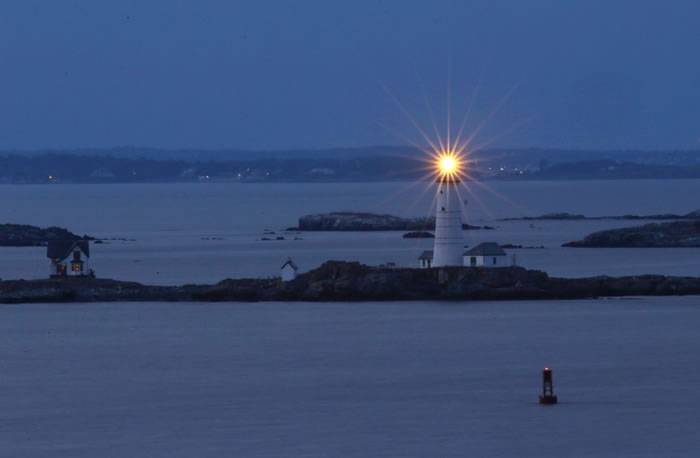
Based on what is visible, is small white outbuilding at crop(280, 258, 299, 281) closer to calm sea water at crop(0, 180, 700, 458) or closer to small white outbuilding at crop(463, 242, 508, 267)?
calm sea water at crop(0, 180, 700, 458)

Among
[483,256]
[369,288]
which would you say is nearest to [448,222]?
[483,256]

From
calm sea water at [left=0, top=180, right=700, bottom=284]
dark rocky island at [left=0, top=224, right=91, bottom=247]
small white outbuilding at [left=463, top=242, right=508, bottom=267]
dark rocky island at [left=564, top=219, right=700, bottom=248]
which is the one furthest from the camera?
dark rocky island at [left=0, top=224, right=91, bottom=247]

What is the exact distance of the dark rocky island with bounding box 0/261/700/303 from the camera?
39.7 metres

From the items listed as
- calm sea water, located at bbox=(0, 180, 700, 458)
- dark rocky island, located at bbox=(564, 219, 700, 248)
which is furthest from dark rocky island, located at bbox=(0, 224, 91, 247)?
dark rocky island, located at bbox=(564, 219, 700, 248)

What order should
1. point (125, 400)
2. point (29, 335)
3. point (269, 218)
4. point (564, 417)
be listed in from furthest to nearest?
point (269, 218)
point (29, 335)
point (125, 400)
point (564, 417)

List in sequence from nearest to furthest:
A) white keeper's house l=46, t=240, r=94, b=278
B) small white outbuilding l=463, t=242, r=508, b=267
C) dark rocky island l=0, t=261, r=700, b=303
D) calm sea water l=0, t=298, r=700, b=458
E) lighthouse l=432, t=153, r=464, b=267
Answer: calm sea water l=0, t=298, r=700, b=458 → lighthouse l=432, t=153, r=464, b=267 → dark rocky island l=0, t=261, r=700, b=303 → small white outbuilding l=463, t=242, r=508, b=267 → white keeper's house l=46, t=240, r=94, b=278

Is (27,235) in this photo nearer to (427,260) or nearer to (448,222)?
(427,260)

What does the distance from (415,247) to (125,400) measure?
40.6 meters

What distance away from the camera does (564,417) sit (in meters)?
23.6

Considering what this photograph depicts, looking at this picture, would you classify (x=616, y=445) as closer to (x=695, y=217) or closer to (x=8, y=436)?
(x=8, y=436)

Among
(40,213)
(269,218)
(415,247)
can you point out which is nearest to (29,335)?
(415,247)

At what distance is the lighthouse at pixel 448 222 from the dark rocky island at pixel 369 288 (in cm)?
37

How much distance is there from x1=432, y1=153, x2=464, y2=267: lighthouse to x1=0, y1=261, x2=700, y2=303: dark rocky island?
14.7 inches

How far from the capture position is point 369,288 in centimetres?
3984
